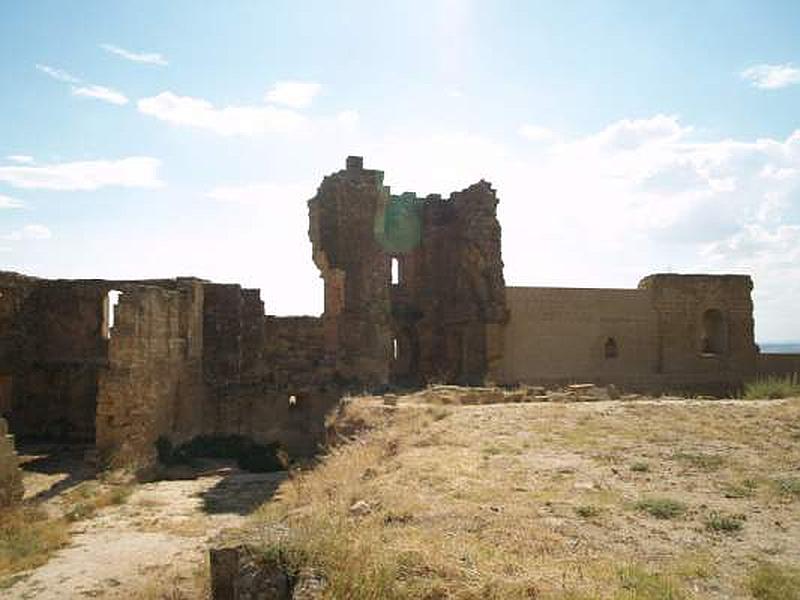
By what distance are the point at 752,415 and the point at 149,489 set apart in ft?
38.9

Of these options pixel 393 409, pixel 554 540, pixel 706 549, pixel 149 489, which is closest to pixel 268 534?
pixel 554 540

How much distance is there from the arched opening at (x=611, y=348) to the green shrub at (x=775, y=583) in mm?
17962

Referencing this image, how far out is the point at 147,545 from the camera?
11094 millimetres

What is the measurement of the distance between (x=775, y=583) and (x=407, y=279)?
868 inches

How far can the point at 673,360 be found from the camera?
947 inches

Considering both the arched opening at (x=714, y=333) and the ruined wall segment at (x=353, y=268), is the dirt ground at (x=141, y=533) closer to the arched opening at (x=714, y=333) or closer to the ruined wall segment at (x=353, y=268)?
the ruined wall segment at (x=353, y=268)

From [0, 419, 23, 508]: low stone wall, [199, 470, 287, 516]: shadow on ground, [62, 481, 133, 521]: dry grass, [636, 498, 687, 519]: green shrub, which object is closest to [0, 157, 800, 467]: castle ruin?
[199, 470, 287, 516]: shadow on ground

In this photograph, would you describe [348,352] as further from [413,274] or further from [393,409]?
[393,409]

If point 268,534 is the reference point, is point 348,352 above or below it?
above

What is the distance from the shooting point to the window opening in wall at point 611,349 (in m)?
23.5

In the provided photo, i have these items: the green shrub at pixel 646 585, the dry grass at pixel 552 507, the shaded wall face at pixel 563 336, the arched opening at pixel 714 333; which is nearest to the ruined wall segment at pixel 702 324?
the arched opening at pixel 714 333

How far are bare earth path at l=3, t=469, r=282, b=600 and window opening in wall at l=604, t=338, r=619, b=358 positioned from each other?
11.9 meters

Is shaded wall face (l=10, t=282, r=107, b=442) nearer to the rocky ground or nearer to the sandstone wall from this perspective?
the sandstone wall

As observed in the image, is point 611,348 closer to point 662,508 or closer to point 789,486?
point 789,486
